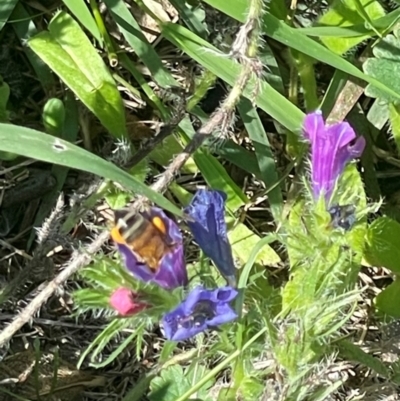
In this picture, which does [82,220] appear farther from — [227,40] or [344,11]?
[344,11]

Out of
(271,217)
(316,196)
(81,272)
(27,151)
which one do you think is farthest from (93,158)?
(271,217)

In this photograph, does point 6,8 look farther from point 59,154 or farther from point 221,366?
point 221,366

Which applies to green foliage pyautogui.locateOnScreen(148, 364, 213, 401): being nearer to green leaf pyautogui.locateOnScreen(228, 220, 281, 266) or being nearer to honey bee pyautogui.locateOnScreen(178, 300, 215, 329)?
green leaf pyautogui.locateOnScreen(228, 220, 281, 266)

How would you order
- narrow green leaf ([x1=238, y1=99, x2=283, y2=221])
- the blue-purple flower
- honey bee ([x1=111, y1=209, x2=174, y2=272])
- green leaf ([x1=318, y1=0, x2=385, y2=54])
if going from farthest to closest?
1. narrow green leaf ([x1=238, y1=99, x2=283, y2=221])
2. green leaf ([x1=318, y1=0, x2=385, y2=54])
3. the blue-purple flower
4. honey bee ([x1=111, y1=209, x2=174, y2=272])

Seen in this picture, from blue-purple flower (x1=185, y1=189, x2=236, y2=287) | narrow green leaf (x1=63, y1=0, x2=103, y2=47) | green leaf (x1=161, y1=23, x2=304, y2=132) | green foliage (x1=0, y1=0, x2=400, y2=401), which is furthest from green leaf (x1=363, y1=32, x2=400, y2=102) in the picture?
narrow green leaf (x1=63, y1=0, x2=103, y2=47)

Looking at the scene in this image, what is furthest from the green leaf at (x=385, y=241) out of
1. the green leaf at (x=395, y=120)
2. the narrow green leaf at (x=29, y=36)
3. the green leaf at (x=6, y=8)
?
the green leaf at (x=6, y=8)

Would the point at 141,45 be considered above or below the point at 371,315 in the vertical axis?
above
